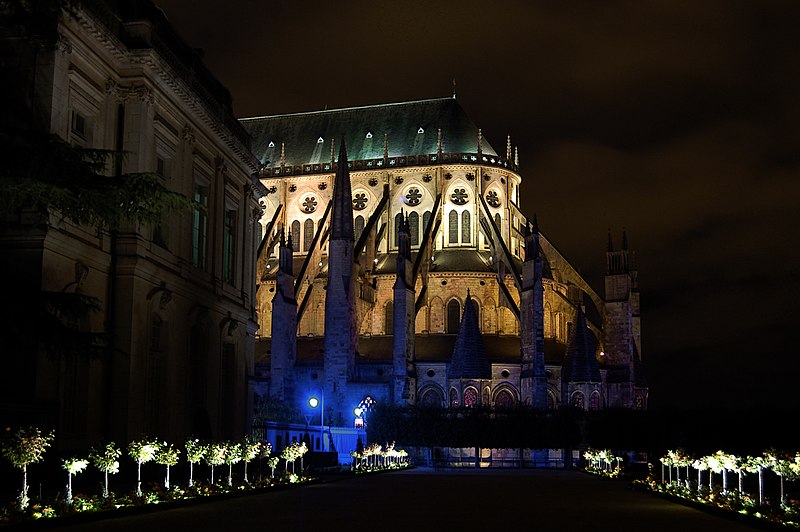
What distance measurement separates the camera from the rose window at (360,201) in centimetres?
8950

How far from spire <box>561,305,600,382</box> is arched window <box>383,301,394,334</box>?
14404 mm

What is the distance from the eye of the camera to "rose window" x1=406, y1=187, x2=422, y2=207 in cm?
8812

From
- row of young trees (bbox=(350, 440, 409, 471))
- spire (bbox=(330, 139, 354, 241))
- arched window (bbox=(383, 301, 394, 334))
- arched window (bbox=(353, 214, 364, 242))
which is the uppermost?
arched window (bbox=(353, 214, 364, 242))

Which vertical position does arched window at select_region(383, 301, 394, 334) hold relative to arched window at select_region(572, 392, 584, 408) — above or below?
above

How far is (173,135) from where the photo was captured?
112ft

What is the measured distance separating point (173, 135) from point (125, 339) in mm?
7627

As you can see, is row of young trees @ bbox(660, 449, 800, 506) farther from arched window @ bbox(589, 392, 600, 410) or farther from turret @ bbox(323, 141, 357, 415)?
arched window @ bbox(589, 392, 600, 410)

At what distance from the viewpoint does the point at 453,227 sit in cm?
8681

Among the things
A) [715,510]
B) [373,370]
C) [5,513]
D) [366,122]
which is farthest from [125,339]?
[366,122]

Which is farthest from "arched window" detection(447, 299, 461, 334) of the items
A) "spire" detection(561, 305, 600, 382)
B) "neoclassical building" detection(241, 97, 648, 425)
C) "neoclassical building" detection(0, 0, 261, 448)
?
"neoclassical building" detection(0, 0, 261, 448)

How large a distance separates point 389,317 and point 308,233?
42.1 feet

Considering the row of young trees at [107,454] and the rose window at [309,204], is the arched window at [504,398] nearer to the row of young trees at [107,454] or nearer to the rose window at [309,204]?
the rose window at [309,204]

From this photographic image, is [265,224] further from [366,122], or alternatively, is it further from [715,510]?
[715,510]

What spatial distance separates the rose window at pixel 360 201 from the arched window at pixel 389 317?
1136 cm
